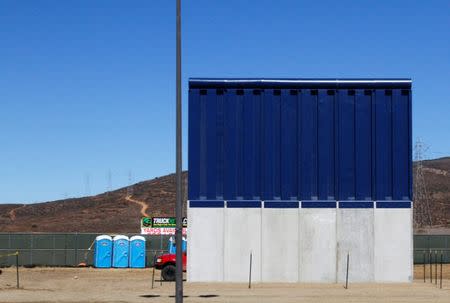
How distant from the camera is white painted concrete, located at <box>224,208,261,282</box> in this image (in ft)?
119

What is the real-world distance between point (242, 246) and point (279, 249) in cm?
159

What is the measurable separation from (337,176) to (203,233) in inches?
248

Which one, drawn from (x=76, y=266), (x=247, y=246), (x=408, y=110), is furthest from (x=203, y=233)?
(x=76, y=266)

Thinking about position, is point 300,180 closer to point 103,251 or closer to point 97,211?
point 103,251

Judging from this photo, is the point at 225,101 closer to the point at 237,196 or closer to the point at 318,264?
the point at 237,196

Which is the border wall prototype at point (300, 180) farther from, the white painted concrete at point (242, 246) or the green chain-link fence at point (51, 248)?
the green chain-link fence at point (51, 248)

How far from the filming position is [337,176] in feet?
120

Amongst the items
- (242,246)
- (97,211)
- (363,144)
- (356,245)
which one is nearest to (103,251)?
(242,246)

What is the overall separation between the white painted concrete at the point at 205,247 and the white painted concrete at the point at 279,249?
1882 mm

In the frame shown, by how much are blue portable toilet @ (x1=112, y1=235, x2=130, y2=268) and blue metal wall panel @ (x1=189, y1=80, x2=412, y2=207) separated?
1682cm

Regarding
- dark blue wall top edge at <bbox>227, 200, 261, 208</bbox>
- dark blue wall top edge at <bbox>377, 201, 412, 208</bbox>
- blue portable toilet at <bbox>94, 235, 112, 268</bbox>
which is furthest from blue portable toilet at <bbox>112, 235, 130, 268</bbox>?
dark blue wall top edge at <bbox>377, 201, 412, 208</bbox>

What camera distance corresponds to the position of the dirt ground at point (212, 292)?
30.0 meters

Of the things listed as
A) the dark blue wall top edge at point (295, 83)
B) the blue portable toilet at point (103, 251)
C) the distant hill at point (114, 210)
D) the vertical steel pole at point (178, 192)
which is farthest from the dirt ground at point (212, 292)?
the distant hill at point (114, 210)

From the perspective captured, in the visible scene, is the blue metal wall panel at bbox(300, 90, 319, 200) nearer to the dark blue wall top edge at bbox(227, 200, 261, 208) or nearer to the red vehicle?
the dark blue wall top edge at bbox(227, 200, 261, 208)
